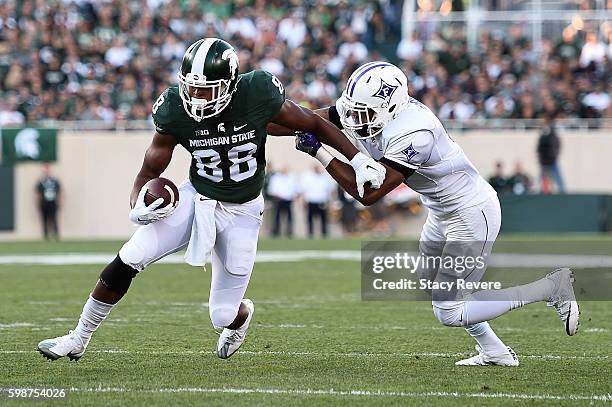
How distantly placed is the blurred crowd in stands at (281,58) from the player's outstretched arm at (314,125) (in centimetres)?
1195

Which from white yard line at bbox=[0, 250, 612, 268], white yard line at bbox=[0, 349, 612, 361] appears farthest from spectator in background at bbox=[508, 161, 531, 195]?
white yard line at bbox=[0, 349, 612, 361]

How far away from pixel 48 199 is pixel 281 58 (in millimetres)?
4402

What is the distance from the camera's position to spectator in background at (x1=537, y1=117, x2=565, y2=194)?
699 inches

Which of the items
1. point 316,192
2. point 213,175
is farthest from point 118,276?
point 316,192

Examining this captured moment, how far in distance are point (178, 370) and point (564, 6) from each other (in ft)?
53.6

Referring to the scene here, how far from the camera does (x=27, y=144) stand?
57.4 ft

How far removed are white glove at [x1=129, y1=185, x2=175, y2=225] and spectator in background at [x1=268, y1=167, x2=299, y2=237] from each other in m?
12.8

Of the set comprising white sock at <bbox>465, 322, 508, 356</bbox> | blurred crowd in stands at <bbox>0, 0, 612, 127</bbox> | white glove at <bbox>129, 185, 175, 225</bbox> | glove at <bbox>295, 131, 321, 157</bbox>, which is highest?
glove at <bbox>295, 131, 321, 157</bbox>

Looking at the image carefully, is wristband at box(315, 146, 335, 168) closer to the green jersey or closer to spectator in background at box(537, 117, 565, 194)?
the green jersey

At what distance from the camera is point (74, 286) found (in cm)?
979

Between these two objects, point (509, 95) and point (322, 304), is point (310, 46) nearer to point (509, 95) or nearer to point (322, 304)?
point (509, 95)

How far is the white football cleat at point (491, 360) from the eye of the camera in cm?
554

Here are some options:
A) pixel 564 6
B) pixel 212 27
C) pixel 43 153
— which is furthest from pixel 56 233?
pixel 564 6

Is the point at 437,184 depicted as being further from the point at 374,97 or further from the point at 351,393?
the point at 351,393
